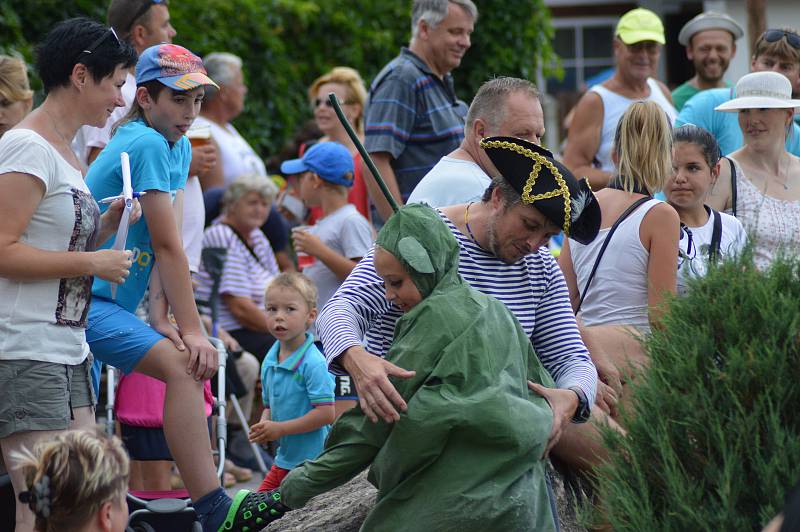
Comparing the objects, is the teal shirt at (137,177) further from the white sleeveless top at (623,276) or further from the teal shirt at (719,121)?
the teal shirt at (719,121)

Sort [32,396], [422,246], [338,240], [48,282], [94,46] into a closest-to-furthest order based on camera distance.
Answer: [422,246]
[32,396]
[48,282]
[94,46]
[338,240]

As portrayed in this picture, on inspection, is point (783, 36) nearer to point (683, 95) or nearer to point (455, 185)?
point (683, 95)

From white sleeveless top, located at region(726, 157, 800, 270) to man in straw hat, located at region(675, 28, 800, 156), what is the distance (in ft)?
2.48

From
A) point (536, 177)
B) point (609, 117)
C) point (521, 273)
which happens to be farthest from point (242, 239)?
point (536, 177)

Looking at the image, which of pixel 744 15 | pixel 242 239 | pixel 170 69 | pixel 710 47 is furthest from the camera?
pixel 744 15

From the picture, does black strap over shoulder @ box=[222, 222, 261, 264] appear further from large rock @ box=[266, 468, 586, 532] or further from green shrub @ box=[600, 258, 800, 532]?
green shrub @ box=[600, 258, 800, 532]

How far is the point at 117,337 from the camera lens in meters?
4.44

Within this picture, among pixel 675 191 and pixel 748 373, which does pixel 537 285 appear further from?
pixel 675 191

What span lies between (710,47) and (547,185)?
14.2 feet

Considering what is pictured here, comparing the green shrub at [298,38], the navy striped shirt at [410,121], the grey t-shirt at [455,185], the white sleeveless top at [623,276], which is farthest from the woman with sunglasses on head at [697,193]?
the green shrub at [298,38]

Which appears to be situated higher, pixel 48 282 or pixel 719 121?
pixel 48 282

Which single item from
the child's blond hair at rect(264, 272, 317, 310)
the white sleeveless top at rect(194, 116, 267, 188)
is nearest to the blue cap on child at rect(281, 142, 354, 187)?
the child's blond hair at rect(264, 272, 317, 310)

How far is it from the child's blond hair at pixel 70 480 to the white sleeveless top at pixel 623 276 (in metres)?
2.43

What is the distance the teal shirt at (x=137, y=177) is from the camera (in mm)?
4492
